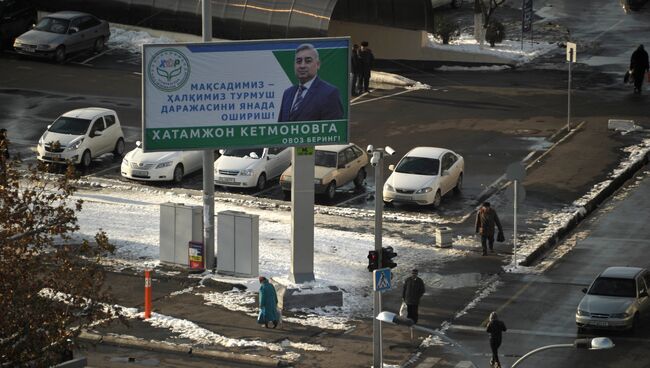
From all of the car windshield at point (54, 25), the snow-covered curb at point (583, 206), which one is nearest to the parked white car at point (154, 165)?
the snow-covered curb at point (583, 206)

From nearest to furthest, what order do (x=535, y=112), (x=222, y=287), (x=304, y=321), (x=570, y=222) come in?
(x=304, y=321), (x=222, y=287), (x=570, y=222), (x=535, y=112)

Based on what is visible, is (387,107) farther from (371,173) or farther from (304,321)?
(304,321)

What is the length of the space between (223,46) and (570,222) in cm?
1181

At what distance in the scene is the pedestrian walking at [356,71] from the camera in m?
54.9

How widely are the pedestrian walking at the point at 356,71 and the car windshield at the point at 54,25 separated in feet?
38.3

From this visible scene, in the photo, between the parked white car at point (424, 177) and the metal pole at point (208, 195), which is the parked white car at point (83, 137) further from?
the metal pole at point (208, 195)

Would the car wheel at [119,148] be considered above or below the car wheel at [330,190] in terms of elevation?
above

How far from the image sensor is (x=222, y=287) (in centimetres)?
3578

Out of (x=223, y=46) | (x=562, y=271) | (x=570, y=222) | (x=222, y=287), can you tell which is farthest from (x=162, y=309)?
(x=570, y=222)

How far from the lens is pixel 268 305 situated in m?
32.5

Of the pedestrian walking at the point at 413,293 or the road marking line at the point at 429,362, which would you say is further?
the pedestrian walking at the point at 413,293

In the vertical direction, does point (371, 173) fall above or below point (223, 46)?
below

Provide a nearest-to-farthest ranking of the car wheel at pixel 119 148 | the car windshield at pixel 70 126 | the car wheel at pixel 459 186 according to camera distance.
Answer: the car wheel at pixel 459 186 → the car windshield at pixel 70 126 → the car wheel at pixel 119 148

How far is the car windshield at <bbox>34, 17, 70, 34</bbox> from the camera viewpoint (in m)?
58.6
